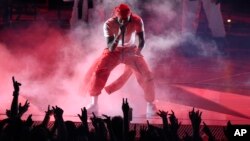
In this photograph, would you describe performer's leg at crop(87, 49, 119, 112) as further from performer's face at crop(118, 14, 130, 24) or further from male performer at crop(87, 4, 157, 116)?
performer's face at crop(118, 14, 130, 24)

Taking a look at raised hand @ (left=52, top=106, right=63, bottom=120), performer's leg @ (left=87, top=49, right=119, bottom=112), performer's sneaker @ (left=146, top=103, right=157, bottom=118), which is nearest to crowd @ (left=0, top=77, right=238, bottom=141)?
raised hand @ (left=52, top=106, right=63, bottom=120)

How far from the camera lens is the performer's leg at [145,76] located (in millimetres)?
7661

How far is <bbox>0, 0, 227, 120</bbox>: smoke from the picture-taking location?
8641mm

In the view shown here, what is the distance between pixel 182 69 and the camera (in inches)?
445

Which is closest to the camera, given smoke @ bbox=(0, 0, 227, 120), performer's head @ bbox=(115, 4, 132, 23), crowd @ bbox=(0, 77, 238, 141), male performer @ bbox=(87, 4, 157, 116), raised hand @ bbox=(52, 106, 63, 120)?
crowd @ bbox=(0, 77, 238, 141)

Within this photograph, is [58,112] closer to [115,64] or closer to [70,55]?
[115,64]

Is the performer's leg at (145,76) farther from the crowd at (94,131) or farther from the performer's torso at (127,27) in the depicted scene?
the crowd at (94,131)

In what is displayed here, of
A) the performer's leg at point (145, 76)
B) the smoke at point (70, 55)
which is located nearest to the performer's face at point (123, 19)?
the performer's leg at point (145, 76)

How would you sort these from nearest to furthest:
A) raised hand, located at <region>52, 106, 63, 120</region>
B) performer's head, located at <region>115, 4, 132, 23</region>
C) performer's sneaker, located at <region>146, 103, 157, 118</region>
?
raised hand, located at <region>52, 106, 63, 120</region>, performer's head, located at <region>115, 4, 132, 23</region>, performer's sneaker, located at <region>146, 103, 157, 118</region>

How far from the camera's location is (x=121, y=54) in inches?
302

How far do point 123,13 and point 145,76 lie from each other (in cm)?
99

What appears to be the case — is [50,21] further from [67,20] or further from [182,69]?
[182,69]

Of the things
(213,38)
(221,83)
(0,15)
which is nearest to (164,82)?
(221,83)

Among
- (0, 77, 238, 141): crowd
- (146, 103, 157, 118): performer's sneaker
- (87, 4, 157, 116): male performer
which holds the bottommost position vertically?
(146, 103, 157, 118): performer's sneaker
